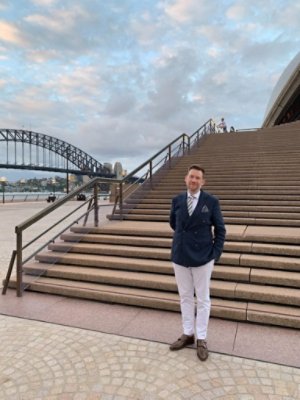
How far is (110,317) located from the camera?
12.7 ft

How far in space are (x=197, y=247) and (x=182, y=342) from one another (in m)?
0.97

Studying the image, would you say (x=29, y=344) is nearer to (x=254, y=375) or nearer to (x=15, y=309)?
(x=15, y=309)

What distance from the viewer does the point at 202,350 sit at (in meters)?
2.96

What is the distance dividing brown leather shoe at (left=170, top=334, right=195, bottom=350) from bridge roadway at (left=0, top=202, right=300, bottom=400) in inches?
2.3

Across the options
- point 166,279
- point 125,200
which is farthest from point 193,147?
point 166,279

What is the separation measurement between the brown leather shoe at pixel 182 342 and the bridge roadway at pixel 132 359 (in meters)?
0.06

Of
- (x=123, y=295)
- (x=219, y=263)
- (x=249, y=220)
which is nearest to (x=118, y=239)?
(x=123, y=295)

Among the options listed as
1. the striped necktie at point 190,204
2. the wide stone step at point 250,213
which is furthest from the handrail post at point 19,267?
the wide stone step at point 250,213

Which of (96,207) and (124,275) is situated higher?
(96,207)

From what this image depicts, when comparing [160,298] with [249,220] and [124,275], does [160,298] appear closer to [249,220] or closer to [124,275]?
[124,275]

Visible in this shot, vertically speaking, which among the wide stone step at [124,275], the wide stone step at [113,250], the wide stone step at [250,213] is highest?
the wide stone step at [250,213]

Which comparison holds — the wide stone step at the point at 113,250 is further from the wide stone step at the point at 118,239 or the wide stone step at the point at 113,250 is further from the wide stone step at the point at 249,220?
the wide stone step at the point at 249,220

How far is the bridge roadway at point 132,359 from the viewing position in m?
2.51

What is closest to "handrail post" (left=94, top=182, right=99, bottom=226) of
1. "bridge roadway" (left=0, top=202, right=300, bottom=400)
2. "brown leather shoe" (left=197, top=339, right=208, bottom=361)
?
"bridge roadway" (left=0, top=202, right=300, bottom=400)
